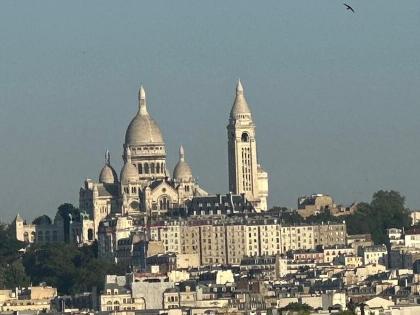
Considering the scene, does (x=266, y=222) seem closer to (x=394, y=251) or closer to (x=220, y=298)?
(x=394, y=251)

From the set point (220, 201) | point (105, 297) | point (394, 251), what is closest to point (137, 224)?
point (220, 201)

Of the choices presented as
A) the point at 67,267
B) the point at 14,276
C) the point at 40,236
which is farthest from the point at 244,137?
the point at 67,267

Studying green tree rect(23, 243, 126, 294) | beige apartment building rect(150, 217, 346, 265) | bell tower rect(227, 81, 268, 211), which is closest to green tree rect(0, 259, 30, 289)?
green tree rect(23, 243, 126, 294)

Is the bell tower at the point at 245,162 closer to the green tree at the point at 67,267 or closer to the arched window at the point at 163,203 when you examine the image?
the arched window at the point at 163,203

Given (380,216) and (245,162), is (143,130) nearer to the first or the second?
(245,162)

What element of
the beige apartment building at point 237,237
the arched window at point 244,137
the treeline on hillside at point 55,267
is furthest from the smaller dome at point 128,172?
the beige apartment building at point 237,237
